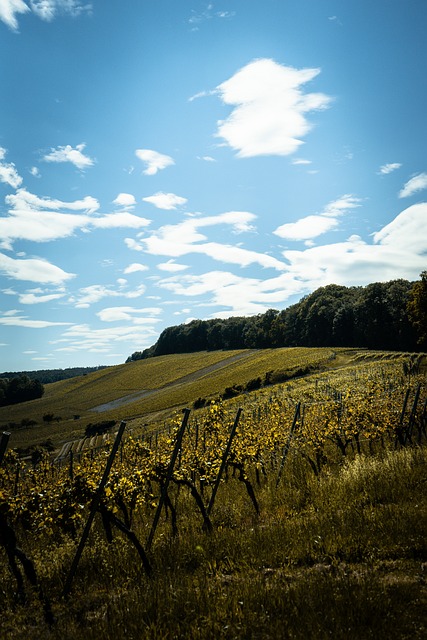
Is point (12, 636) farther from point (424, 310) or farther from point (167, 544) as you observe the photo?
point (424, 310)

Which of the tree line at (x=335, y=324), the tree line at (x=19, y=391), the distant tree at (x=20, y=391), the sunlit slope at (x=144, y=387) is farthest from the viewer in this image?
the distant tree at (x=20, y=391)

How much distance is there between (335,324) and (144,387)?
47.4 metres

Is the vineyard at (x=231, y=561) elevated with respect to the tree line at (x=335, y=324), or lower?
lower

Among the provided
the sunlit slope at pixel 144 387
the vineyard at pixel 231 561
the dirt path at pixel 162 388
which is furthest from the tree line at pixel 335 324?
the vineyard at pixel 231 561

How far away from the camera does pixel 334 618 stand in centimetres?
432

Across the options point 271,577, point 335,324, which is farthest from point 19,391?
point 271,577

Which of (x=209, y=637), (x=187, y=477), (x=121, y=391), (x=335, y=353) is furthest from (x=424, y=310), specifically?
(x=121, y=391)

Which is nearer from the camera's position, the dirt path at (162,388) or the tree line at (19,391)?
the dirt path at (162,388)

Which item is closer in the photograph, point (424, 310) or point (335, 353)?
point (424, 310)

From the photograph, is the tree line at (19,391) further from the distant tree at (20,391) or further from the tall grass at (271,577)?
the tall grass at (271,577)

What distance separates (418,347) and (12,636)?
75.8 meters

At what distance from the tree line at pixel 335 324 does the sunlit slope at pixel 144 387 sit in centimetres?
1042

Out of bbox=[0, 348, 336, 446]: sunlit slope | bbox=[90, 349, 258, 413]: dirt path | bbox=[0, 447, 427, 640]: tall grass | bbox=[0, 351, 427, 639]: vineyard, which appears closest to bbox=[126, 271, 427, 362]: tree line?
bbox=[0, 348, 336, 446]: sunlit slope

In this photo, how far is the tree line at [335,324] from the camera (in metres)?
70.8
